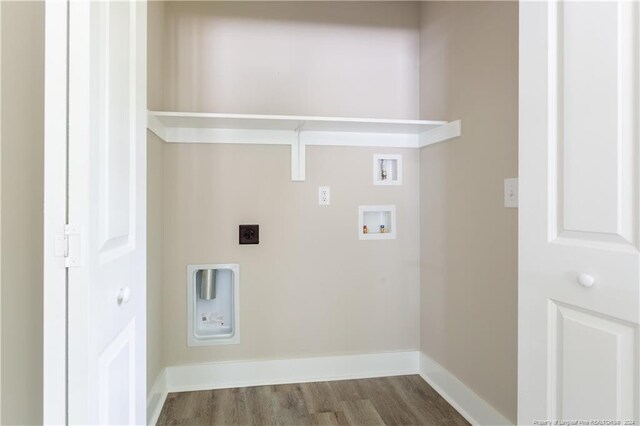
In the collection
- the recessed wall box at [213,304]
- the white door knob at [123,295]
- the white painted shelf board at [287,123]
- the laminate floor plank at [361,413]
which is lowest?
the laminate floor plank at [361,413]

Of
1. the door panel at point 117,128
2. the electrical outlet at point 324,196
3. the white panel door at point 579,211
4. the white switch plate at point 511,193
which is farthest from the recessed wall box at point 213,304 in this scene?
the white panel door at point 579,211

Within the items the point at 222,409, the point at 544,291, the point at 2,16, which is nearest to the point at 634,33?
the point at 544,291

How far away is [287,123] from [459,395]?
168cm

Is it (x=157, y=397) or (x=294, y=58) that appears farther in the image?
(x=294, y=58)

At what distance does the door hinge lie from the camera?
70cm

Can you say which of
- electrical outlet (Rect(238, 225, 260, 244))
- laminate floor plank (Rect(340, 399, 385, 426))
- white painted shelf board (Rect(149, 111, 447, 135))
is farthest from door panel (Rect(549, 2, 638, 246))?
electrical outlet (Rect(238, 225, 260, 244))

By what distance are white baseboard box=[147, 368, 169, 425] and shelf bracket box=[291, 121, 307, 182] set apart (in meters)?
1.29

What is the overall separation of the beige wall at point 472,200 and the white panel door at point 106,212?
1417 mm

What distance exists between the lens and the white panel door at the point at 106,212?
0.71 meters

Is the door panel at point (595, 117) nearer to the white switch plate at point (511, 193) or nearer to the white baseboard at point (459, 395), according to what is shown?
the white switch plate at point (511, 193)

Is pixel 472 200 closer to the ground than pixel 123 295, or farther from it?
farther from it

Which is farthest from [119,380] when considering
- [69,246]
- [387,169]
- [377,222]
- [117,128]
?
[387,169]

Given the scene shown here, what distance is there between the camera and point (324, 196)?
2.28 m

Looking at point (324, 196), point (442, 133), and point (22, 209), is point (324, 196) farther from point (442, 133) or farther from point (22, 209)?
point (22, 209)
